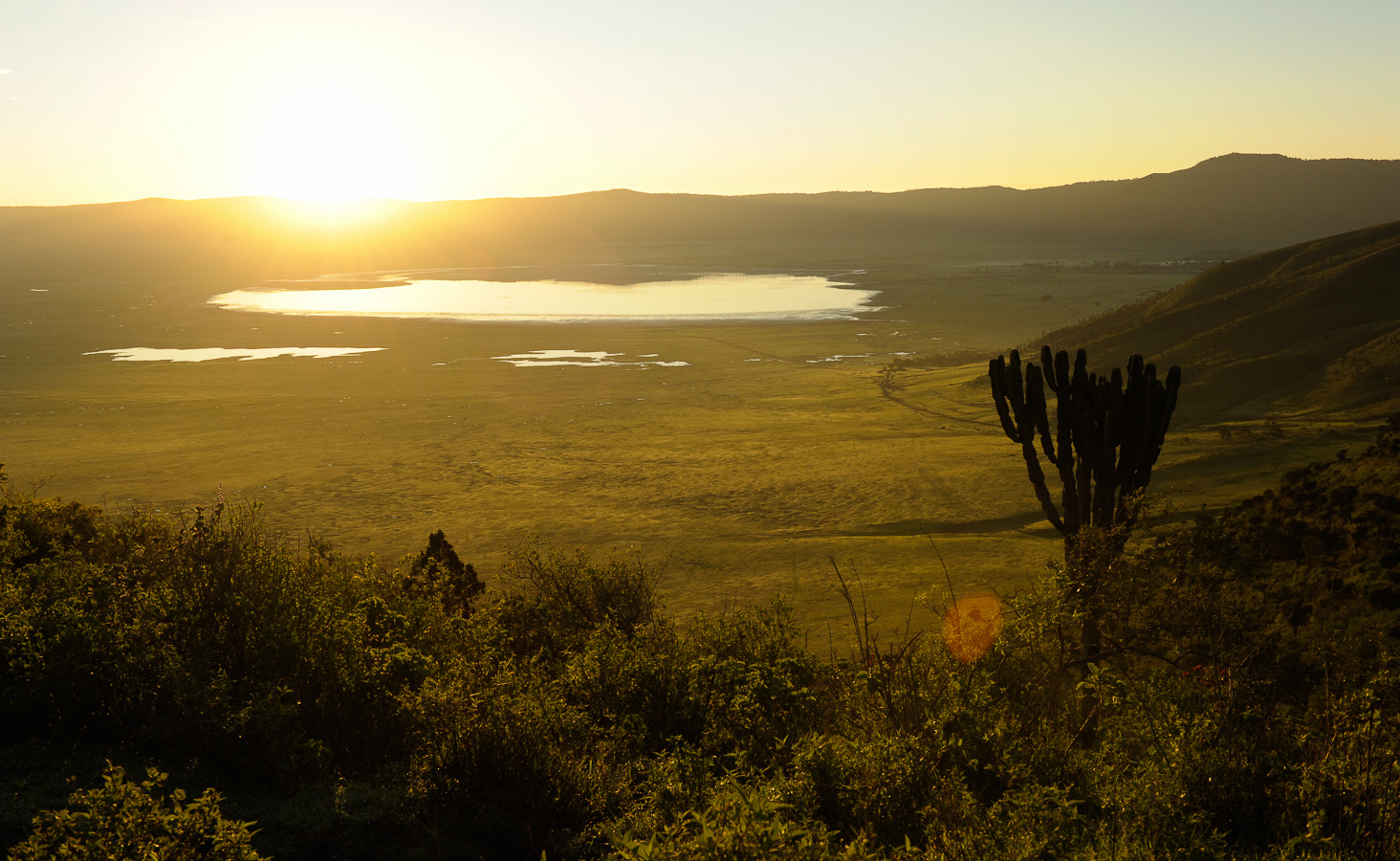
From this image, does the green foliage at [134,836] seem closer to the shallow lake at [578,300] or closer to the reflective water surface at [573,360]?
the reflective water surface at [573,360]

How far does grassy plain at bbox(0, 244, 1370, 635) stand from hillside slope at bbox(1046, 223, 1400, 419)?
2.47m

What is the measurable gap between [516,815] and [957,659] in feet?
18.8

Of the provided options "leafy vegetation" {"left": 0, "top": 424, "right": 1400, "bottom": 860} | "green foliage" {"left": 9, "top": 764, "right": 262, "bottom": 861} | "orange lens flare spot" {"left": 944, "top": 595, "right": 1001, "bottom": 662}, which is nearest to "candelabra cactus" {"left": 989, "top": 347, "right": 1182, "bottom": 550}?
"leafy vegetation" {"left": 0, "top": 424, "right": 1400, "bottom": 860}

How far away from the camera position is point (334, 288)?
455 feet

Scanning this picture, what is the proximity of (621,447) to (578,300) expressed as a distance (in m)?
80.2

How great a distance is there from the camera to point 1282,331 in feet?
159

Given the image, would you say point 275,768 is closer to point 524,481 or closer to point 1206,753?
point 1206,753

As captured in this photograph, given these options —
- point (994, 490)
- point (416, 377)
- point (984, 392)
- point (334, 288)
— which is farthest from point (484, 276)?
point (994, 490)

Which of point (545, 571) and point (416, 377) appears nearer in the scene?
point (545, 571)

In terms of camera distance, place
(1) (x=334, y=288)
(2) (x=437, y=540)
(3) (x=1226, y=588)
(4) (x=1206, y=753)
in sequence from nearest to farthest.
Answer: (4) (x=1206, y=753), (3) (x=1226, y=588), (2) (x=437, y=540), (1) (x=334, y=288)

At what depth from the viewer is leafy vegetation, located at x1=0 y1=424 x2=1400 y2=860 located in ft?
22.3

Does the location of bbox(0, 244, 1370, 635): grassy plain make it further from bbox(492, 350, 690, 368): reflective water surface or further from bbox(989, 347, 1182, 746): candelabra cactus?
bbox(989, 347, 1182, 746): candelabra cactus

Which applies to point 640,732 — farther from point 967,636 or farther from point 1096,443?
point 1096,443

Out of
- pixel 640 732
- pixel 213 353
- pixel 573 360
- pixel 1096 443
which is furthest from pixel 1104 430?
pixel 213 353
